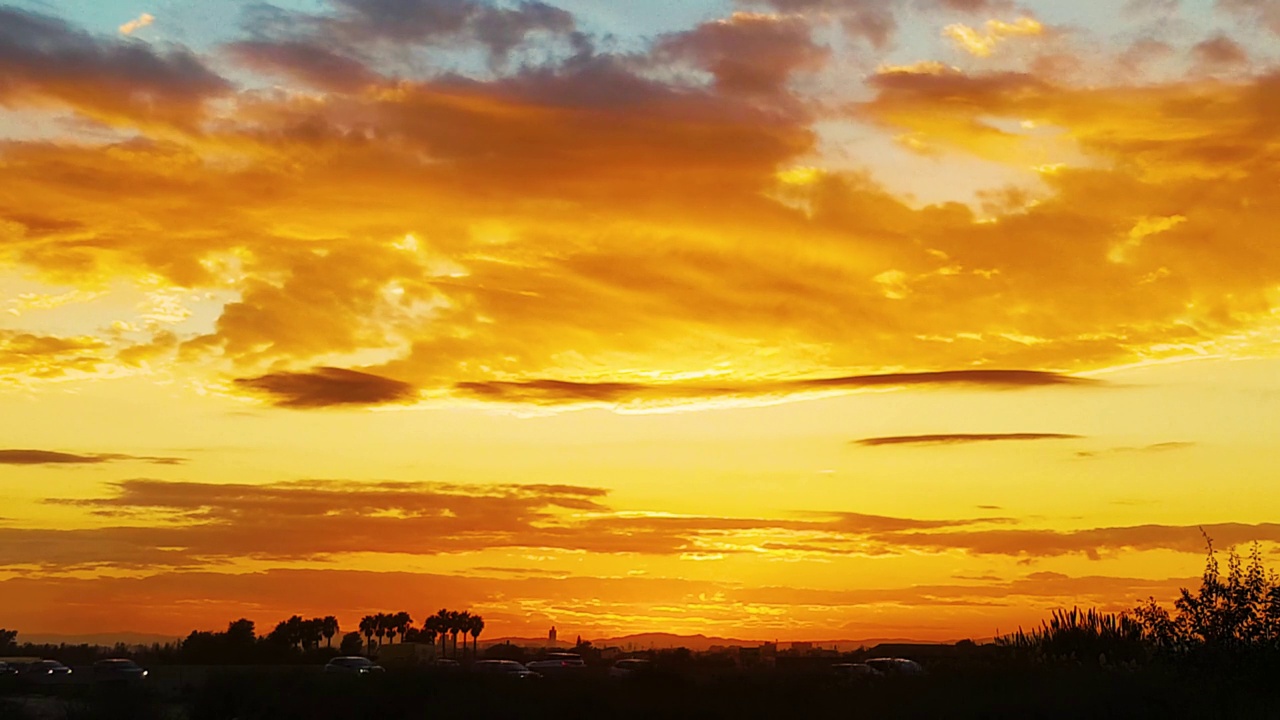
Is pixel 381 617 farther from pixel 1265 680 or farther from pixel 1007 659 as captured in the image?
pixel 1265 680

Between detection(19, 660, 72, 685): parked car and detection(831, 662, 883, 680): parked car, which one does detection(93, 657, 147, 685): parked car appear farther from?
detection(831, 662, 883, 680): parked car

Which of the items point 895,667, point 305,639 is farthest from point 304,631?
point 895,667

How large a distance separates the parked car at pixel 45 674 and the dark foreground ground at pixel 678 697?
6164mm

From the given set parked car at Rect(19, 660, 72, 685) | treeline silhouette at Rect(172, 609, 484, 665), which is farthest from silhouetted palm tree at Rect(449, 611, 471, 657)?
parked car at Rect(19, 660, 72, 685)

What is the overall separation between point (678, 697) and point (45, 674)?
142ft

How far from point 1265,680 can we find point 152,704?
36.9m

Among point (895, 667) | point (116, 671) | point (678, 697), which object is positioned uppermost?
point (895, 667)

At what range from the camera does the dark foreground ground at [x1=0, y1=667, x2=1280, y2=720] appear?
31422 millimetres

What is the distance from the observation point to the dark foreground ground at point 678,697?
103ft

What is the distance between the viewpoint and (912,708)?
1465 inches

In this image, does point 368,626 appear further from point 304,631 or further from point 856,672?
point 856,672

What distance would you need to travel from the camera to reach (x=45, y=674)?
74312 millimetres

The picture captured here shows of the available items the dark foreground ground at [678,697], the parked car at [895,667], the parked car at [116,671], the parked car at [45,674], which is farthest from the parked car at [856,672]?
the parked car at [45,674]

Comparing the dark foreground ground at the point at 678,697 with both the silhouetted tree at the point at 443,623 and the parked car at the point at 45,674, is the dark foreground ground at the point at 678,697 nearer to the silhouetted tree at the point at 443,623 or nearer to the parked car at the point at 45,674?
the parked car at the point at 45,674
